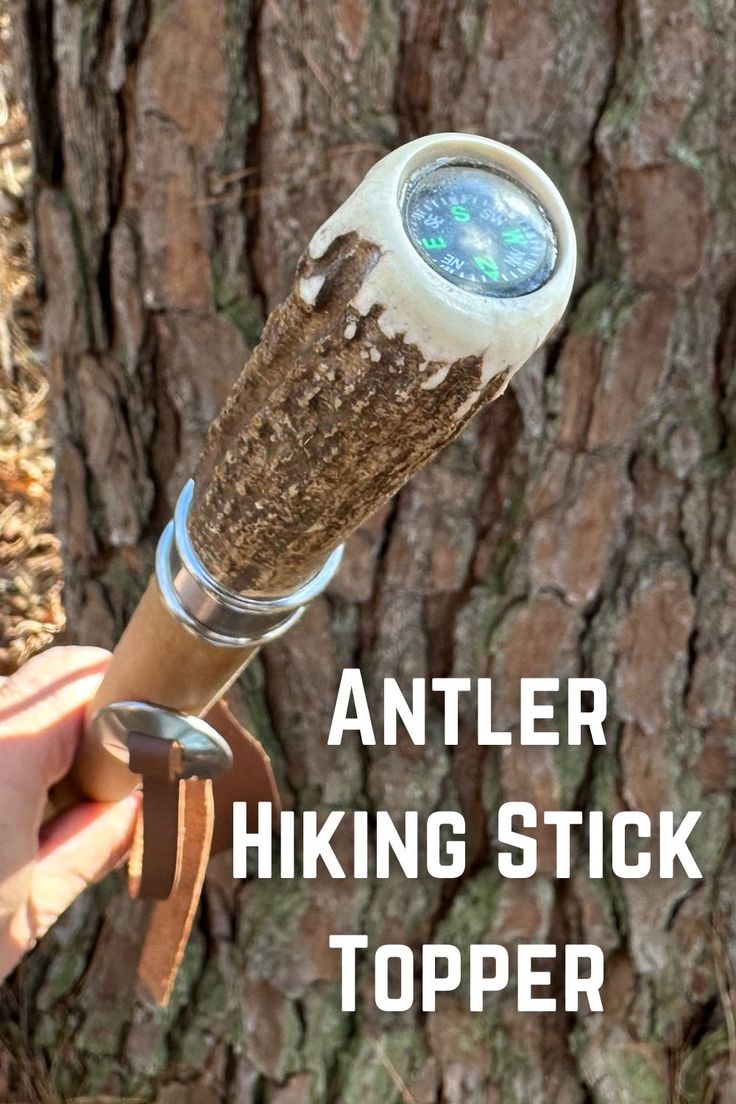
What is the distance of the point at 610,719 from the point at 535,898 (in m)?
0.26

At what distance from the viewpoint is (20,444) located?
8.39 ft

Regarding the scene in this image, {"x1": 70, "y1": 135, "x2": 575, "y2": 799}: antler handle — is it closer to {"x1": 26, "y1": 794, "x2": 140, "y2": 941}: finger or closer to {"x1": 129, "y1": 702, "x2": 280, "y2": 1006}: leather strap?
{"x1": 129, "y1": 702, "x2": 280, "y2": 1006}: leather strap

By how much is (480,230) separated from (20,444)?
218cm

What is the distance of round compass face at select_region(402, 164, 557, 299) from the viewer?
549 mm

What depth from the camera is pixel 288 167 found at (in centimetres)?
121

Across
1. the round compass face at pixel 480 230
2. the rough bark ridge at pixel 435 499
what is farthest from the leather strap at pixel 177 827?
the round compass face at pixel 480 230

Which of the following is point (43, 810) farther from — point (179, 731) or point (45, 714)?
point (179, 731)

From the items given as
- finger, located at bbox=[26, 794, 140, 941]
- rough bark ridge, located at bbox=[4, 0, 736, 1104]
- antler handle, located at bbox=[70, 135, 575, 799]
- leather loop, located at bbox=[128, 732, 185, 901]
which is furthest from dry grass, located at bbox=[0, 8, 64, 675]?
antler handle, located at bbox=[70, 135, 575, 799]

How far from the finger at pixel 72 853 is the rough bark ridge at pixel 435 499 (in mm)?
296

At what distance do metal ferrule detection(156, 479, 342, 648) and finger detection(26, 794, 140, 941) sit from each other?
1.34 ft

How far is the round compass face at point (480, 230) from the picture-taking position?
1.80ft

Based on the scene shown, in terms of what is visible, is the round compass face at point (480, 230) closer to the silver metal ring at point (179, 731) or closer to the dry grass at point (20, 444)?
the silver metal ring at point (179, 731)

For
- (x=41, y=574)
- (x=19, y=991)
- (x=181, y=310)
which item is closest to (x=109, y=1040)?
(x=19, y=991)

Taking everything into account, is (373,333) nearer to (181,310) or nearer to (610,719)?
(181,310)
